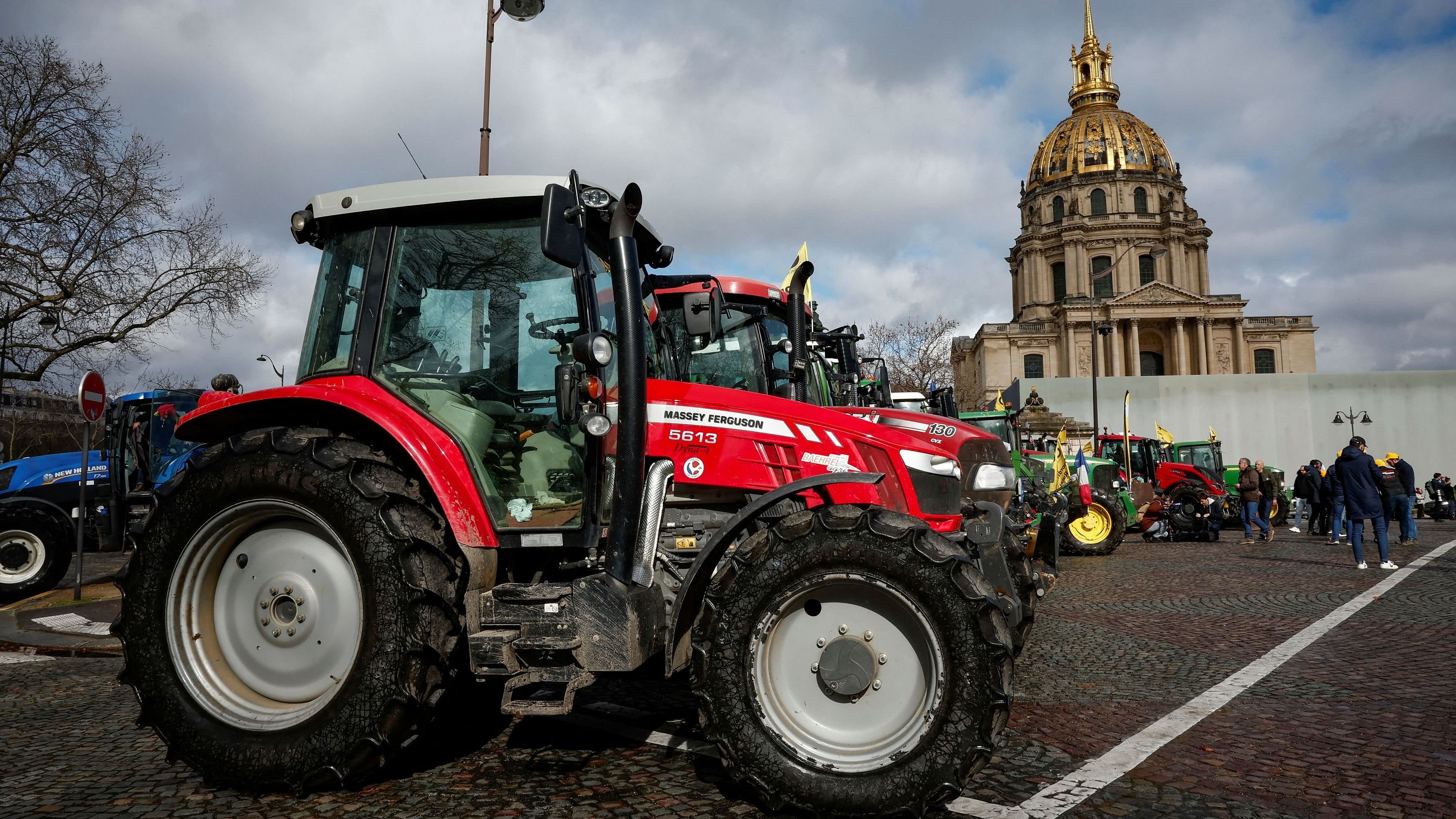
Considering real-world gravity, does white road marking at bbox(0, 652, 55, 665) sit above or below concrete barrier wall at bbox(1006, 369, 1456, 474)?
below

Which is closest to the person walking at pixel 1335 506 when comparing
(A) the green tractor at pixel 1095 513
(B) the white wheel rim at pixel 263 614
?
(A) the green tractor at pixel 1095 513

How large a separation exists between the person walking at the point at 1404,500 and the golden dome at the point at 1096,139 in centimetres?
7774

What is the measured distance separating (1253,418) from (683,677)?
44.5 m

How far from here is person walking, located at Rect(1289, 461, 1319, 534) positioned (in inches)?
831

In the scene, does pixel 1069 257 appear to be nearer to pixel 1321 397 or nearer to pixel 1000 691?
pixel 1321 397

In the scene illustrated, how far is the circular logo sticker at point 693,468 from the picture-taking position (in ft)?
12.8

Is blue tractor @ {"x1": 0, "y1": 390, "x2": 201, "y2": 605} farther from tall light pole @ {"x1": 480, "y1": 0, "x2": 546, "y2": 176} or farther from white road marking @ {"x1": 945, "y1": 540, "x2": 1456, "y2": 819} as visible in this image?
white road marking @ {"x1": 945, "y1": 540, "x2": 1456, "y2": 819}

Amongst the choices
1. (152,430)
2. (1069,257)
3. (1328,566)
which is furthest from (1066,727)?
(1069,257)

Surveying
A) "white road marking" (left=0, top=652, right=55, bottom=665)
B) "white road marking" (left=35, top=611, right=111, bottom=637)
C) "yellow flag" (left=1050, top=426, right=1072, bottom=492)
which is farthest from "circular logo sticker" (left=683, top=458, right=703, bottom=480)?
"yellow flag" (left=1050, top=426, right=1072, bottom=492)

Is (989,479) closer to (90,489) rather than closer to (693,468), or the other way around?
(693,468)

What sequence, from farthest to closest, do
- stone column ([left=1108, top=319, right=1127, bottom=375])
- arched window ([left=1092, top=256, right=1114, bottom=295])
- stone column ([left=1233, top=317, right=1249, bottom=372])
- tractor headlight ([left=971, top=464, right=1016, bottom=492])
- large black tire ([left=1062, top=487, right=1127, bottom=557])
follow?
arched window ([left=1092, top=256, right=1114, bottom=295])
stone column ([left=1233, top=317, right=1249, bottom=372])
stone column ([left=1108, top=319, right=1127, bottom=375])
large black tire ([left=1062, top=487, right=1127, bottom=557])
tractor headlight ([left=971, top=464, right=1016, bottom=492])

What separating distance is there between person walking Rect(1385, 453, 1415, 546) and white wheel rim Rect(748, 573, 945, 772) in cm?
1516

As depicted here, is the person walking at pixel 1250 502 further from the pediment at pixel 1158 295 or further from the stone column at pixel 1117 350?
the pediment at pixel 1158 295


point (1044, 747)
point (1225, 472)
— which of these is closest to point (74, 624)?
point (1044, 747)
